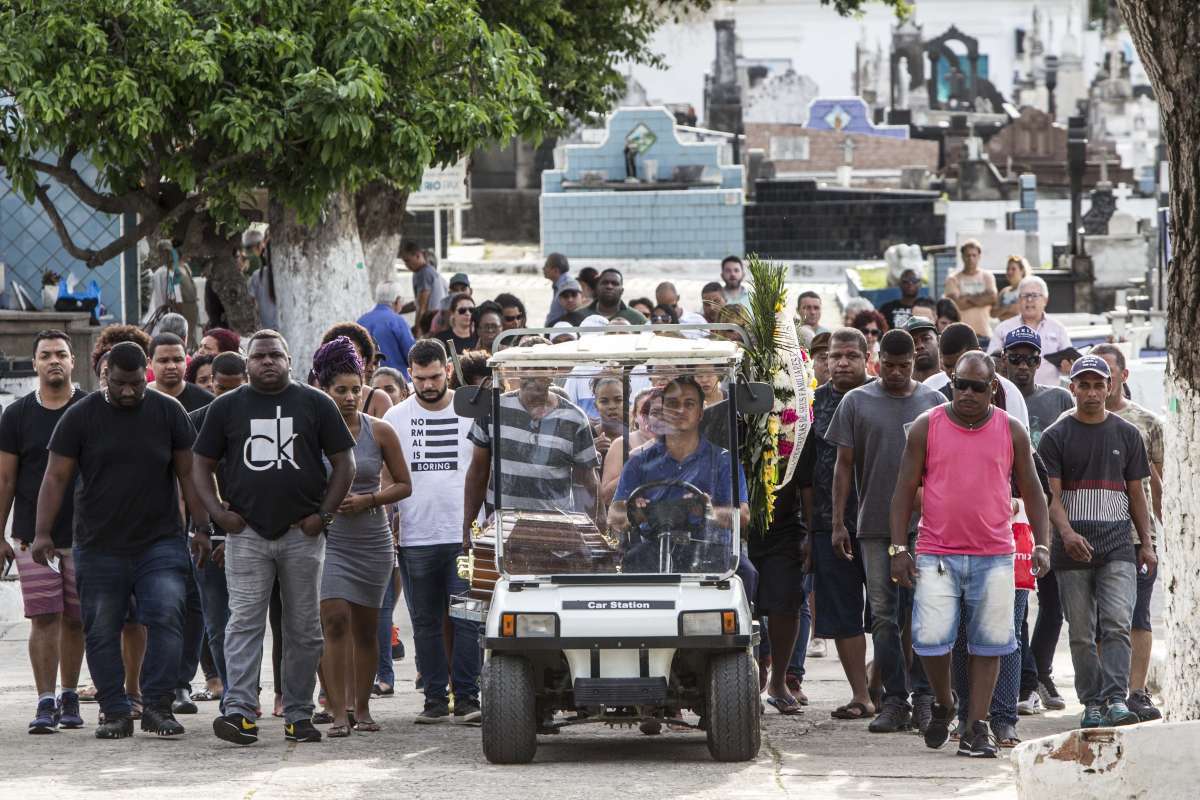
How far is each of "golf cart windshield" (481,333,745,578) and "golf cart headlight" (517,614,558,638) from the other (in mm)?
347

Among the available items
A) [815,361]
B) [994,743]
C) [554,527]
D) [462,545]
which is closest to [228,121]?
[815,361]

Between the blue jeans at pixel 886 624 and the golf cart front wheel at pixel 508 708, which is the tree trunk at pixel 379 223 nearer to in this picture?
the blue jeans at pixel 886 624

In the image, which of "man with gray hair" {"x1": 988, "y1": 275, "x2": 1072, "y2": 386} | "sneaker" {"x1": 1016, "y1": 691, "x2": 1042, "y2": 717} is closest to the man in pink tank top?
"sneaker" {"x1": 1016, "y1": 691, "x2": 1042, "y2": 717}

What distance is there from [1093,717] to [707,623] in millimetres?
2201

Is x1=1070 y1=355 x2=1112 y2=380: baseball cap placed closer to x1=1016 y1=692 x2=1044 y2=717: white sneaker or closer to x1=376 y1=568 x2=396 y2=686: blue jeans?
x1=1016 y1=692 x2=1044 y2=717: white sneaker

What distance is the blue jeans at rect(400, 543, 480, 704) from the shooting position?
918cm

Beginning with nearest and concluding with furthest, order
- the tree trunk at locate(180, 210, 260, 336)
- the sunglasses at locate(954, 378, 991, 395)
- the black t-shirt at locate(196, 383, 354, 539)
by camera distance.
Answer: the sunglasses at locate(954, 378, 991, 395) < the black t-shirt at locate(196, 383, 354, 539) < the tree trunk at locate(180, 210, 260, 336)

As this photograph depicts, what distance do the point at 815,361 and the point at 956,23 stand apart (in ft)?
211

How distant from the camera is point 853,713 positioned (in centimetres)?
938

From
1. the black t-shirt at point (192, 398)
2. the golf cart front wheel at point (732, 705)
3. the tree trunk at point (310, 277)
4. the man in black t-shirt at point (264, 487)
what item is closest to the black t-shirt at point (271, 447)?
the man in black t-shirt at point (264, 487)

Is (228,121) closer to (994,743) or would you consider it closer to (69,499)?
(69,499)

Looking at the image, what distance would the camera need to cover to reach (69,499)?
8992 millimetres

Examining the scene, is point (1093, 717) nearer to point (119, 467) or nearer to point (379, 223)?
point (119, 467)

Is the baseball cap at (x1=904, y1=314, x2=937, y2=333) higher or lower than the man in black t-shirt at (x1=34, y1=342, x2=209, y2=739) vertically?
higher
